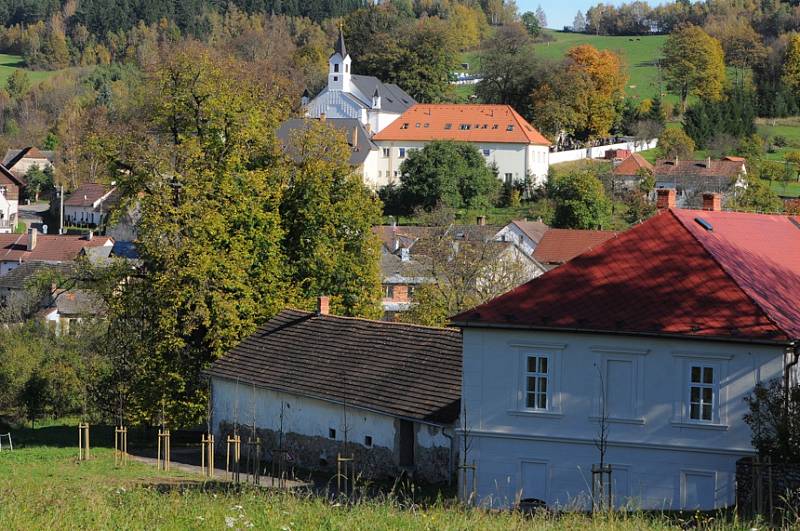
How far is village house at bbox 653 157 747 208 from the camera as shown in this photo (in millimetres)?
81688

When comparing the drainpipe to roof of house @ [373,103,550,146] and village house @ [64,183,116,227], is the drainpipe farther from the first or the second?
village house @ [64,183,116,227]

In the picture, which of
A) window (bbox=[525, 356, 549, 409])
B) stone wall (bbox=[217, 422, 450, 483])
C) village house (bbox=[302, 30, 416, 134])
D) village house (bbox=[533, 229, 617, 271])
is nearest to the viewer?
window (bbox=[525, 356, 549, 409])

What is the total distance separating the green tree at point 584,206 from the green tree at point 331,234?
41.0 metres

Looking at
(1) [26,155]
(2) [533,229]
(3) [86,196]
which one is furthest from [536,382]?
(1) [26,155]

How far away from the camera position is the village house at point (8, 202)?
94188 mm

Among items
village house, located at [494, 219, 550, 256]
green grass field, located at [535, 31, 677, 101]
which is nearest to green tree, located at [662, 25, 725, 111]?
green grass field, located at [535, 31, 677, 101]

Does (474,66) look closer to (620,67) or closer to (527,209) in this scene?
(620,67)

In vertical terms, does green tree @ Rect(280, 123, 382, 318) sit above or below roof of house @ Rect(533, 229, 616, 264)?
above

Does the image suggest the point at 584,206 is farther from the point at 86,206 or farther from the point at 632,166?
the point at 86,206

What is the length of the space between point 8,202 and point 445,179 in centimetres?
3170

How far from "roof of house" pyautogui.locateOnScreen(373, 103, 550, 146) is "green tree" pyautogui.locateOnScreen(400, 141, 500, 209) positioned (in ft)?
31.0

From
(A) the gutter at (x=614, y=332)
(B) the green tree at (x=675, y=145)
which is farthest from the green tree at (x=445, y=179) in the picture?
(A) the gutter at (x=614, y=332)

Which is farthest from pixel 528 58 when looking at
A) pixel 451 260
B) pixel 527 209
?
pixel 451 260

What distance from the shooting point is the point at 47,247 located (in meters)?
78.1
